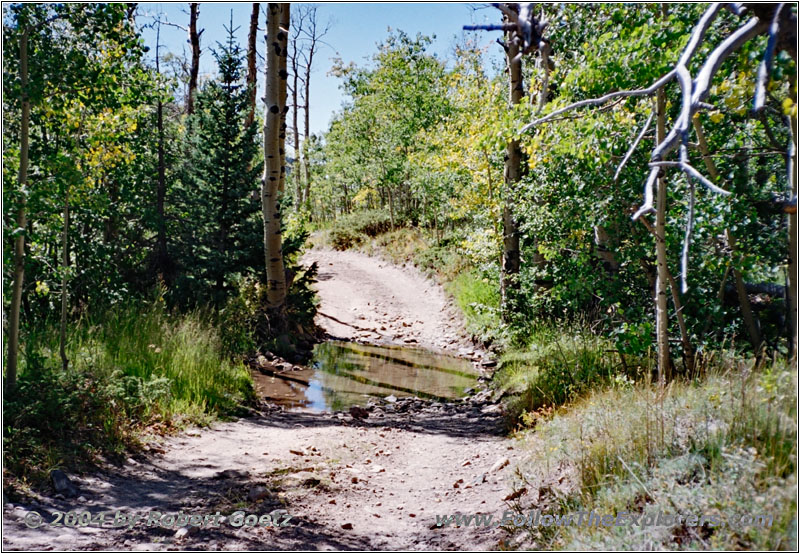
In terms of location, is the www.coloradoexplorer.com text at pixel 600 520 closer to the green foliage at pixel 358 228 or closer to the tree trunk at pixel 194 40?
the tree trunk at pixel 194 40

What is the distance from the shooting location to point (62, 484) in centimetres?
462

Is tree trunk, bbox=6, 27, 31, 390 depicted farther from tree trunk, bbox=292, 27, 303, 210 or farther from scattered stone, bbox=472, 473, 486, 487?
tree trunk, bbox=292, 27, 303, 210

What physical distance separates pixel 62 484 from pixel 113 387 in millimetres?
1664

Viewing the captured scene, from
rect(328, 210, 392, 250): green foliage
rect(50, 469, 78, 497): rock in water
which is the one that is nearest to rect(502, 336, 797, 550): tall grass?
rect(50, 469, 78, 497): rock in water

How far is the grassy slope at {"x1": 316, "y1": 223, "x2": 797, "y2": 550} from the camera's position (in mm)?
3041

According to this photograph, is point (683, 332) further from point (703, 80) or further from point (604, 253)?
point (703, 80)

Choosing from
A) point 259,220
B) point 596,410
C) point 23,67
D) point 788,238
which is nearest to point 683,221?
point 788,238

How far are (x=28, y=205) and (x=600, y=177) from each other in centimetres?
581

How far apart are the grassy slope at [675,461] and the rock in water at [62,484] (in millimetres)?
3385

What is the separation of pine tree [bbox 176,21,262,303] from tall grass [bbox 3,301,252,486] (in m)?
1.72

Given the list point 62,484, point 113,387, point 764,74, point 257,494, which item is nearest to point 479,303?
point 113,387

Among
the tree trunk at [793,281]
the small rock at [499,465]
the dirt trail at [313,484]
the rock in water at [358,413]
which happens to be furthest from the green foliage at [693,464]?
the rock in water at [358,413]

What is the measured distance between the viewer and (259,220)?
12125 mm

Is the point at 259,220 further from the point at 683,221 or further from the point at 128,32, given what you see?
the point at 683,221
